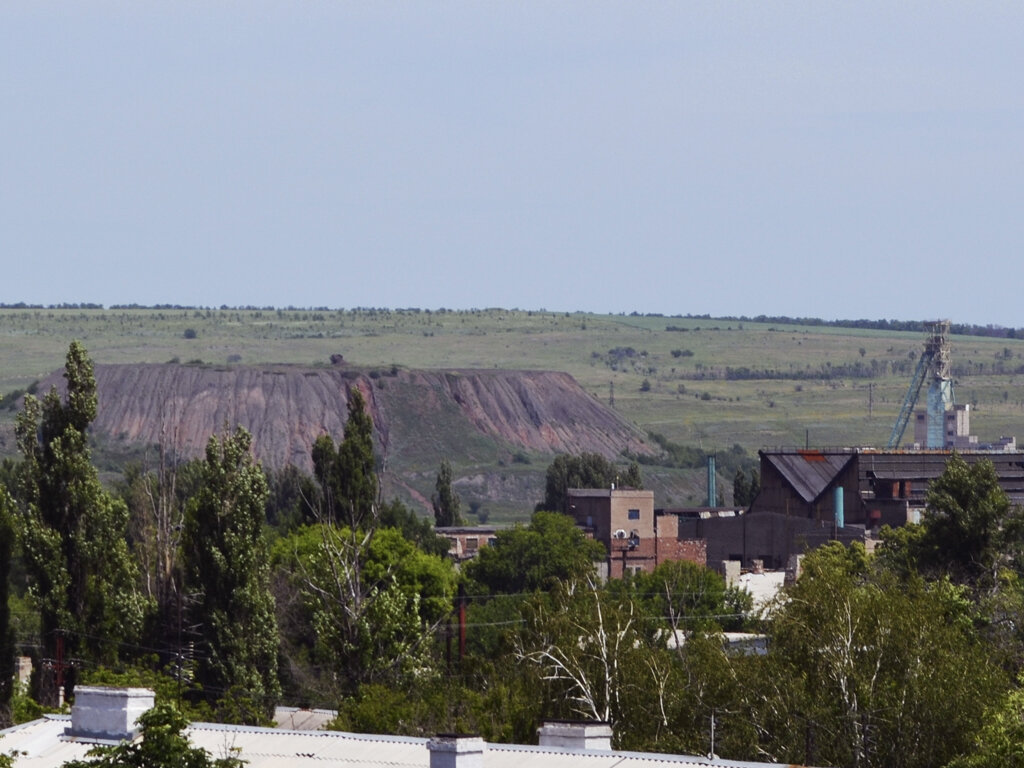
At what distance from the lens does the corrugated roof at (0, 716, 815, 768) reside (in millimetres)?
29250

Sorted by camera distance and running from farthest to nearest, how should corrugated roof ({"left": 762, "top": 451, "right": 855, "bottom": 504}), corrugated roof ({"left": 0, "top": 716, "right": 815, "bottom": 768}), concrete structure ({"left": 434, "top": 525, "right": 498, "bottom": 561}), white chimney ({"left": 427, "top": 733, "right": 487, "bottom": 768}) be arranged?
concrete structure ({"left": 434, "top": 525, "right": 498, "bottom": 561}) < corrugated roof ({"left": 762, "top": 451, "right": 855, "bottom": 504}) < corrugated roof ({"left": 0, "top": 716, "right": 815, "bottom": 768}) < white chimney ({"left": 427, "top": 733, "right": 487, "bottom": 768})

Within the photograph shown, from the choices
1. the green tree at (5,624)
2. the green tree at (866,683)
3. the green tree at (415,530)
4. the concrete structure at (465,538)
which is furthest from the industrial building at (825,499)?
the green tree at (866,683)

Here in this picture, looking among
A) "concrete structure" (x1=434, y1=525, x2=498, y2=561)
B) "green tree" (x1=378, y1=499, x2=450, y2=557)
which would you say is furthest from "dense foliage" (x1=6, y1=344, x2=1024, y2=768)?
"concrete structure" (x1=434, y1=525, x2=498, y2=561)

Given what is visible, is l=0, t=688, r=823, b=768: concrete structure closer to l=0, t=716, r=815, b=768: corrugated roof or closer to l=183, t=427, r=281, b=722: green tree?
l=0, t=716, r=815, b=768: corrugated roof

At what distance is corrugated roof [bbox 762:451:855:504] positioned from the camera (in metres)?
113

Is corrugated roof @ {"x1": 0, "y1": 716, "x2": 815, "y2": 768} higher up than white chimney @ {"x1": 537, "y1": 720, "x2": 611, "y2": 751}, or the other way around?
white chimney @ {"x1": 537, "y1": 720, "x2": 611, "y2": 751}

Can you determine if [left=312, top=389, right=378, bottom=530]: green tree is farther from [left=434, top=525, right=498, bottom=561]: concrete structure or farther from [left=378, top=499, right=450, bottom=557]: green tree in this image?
[left=434, top=525, right=498, bottom=561]: concrete structure

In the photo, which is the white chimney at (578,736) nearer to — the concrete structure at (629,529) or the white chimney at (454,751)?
the white chimney at (454,751)

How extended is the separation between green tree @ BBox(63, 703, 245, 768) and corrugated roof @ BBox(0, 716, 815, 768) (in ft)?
7.83

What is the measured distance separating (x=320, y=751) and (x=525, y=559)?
66.9 m

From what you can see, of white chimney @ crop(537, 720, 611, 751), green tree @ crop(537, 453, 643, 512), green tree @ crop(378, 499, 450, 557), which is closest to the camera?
white chimney @ crop(537, 720, 611, 751)

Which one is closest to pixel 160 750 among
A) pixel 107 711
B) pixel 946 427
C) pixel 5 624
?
pixel 107 711

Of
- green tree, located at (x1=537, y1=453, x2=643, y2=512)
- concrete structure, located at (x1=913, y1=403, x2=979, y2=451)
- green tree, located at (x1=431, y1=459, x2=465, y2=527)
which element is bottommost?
green tree, located at (x1=431, y1=459, x2=465, y2=527)

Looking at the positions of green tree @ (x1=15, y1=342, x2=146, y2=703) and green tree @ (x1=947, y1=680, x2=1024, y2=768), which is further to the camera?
green tree @ (x1=15, y1=342, x2=146, y2=703)
